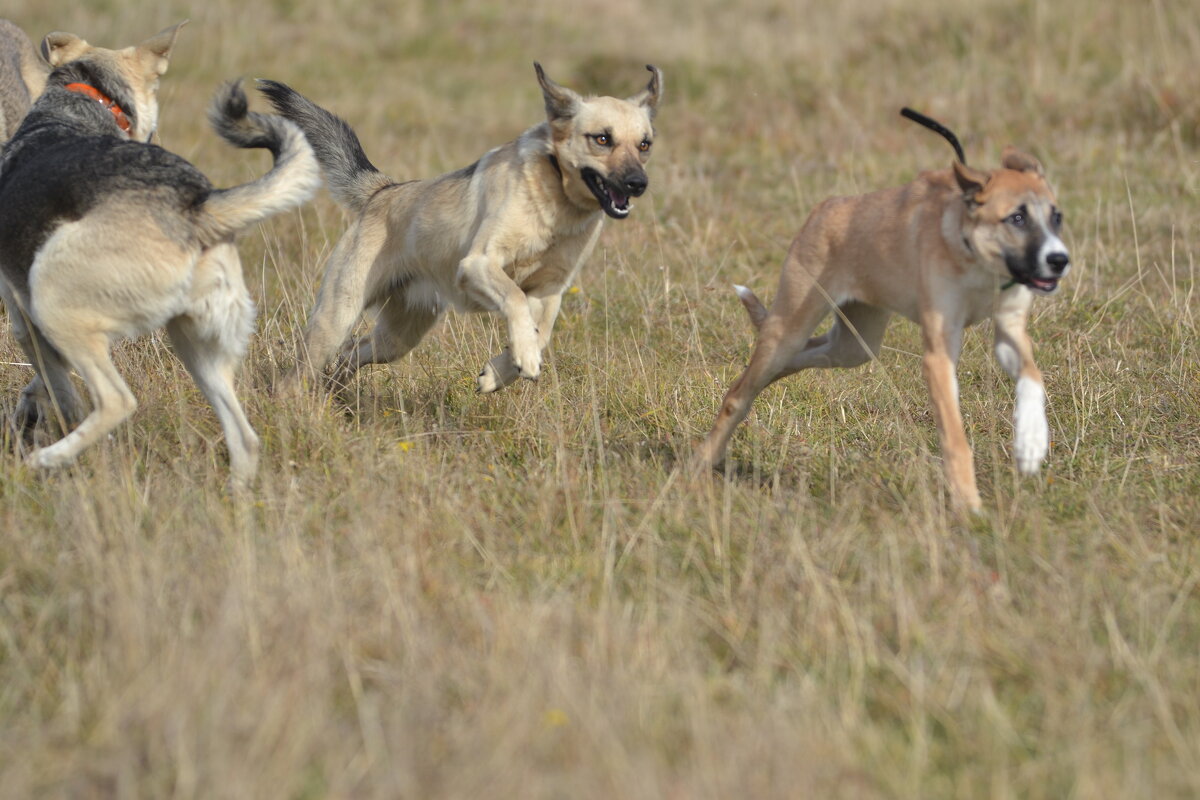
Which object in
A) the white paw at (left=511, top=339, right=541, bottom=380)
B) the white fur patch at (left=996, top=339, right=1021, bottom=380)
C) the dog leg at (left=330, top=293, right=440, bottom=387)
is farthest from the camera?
the dog leg at (left=330, top=293, right=440, bottom=387)

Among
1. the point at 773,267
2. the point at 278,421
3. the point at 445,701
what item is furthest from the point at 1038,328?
the point at 445,701

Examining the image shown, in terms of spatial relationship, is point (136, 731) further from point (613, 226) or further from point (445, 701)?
point (613, 226)

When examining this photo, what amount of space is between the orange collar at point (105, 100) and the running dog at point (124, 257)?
1.97 ft

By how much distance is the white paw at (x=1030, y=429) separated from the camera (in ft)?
14.2

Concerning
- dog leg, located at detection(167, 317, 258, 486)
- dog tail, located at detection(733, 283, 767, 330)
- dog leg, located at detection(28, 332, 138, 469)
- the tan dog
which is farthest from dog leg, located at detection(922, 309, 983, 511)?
dog leg, located at detection(28, 332, 138, 469)

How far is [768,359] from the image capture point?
511cm

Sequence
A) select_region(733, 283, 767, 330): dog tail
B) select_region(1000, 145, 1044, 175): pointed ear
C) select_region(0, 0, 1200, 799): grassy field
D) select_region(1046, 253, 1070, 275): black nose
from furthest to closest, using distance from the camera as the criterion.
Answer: select_region(733, 283, 767, 330): dog tail → select_region(1000, 145, 1044, 175): pointed ear → select_region(1046, 253, 1070, 275): black nose → select_region(0, 0, 1200, 799): grassy field

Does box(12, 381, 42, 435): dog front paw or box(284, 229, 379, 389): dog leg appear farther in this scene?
box(284, 229, 379, 389): dog leg

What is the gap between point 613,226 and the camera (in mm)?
8750

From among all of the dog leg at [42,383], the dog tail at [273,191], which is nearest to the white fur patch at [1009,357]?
the dog tail at [273,191]

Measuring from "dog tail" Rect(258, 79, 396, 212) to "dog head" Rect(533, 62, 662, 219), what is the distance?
1.13 metres

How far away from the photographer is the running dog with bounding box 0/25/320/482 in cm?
445

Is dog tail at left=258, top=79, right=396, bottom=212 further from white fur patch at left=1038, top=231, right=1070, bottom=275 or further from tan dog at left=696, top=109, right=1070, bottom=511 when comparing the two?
white fur patch at left=1038, top=231, right=1070, bottom=275

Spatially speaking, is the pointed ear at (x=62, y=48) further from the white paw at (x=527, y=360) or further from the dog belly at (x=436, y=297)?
the white paw at (x=527, y=360)
